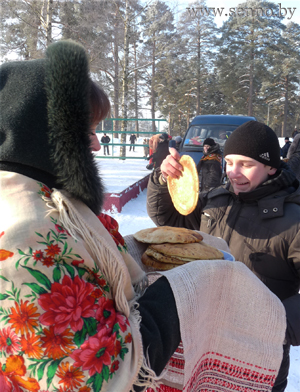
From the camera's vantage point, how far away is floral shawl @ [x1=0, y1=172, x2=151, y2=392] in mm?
634

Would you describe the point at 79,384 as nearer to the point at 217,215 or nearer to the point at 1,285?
the point at 1,285

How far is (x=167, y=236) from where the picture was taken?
4.09ft

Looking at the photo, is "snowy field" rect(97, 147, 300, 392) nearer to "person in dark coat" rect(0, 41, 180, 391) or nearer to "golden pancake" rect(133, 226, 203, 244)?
"golden pancake" rect(133, 226, 203, 244)

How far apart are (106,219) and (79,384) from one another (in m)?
0.51

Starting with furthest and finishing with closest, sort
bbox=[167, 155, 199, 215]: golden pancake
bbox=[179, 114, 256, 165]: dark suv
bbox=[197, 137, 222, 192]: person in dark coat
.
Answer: bbox=[179, 114, 256, 165]: dark suv < bbox=[197, 137, 222, 192]: person in dark coat < bbox=[167, 155, 199, 215]: golden pancake

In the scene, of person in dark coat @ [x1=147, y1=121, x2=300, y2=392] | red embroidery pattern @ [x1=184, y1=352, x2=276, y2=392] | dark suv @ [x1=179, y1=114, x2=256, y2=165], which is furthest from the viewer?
dark suv @ [x1=179, y1=114, x2=256, y2=165]

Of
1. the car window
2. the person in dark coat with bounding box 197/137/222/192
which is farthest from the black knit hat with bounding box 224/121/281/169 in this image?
the car window

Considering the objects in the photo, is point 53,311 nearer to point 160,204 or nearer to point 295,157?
point 160,204

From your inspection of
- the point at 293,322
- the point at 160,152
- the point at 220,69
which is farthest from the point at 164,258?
the point at 220,69

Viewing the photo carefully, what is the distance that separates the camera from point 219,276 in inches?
36.9

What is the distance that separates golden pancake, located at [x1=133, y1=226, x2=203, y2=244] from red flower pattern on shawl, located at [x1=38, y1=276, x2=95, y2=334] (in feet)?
1.87

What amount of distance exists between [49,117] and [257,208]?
1.39 metres

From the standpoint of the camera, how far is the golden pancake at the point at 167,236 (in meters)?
1.22

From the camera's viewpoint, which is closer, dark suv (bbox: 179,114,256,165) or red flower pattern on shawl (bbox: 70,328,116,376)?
red flower pattern on shawl (bbox: 70,328,116,376)
